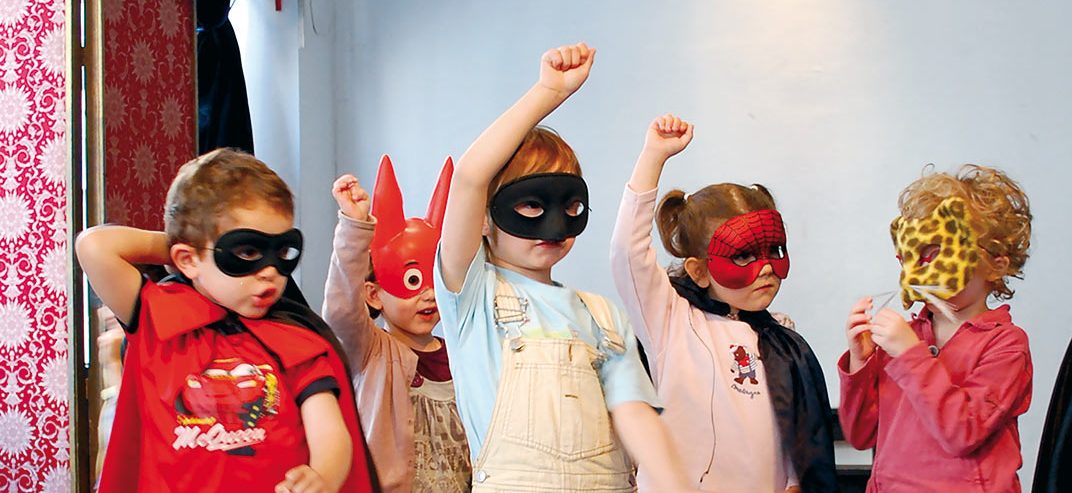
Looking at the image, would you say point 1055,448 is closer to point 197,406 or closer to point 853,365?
point 853,365

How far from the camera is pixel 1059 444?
2.46 m

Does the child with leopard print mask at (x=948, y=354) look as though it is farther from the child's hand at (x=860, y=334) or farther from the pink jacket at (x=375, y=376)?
the pink jacket at (x=375, y=376)

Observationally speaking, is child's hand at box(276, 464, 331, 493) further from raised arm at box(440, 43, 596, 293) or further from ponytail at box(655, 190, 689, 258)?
ponytail at box(655, 190, 689, 258)

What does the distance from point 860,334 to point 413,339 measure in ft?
3.64

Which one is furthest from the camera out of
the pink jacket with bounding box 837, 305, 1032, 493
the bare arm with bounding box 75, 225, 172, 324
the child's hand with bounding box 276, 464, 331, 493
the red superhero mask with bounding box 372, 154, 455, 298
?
the red superhero mask with bounding box 372, 154, 455, 298

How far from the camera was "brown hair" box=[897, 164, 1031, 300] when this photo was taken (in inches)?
98.0

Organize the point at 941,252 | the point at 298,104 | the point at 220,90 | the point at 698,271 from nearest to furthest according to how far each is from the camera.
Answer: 1. the point at 941,252
2. the point at 698,271
3. the point at 220,90
4. the point at 298,104

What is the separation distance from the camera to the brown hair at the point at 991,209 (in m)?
2.49

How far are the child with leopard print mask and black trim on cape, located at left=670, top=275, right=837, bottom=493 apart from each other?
82mm

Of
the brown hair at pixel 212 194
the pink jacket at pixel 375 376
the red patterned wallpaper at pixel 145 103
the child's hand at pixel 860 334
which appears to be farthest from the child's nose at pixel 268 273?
the red patterned wallpaper at pixel 145 103

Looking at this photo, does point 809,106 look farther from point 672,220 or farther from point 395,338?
point 395,338

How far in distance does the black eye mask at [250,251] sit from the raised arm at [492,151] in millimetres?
326

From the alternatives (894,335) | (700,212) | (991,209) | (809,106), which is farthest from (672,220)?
(809,106)

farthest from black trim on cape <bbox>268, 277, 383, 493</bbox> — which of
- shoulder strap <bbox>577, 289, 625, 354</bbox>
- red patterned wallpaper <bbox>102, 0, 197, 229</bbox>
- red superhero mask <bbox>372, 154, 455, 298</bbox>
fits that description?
red patterned wallpaper <bbox>102, 0, 197, 229</bbox>
